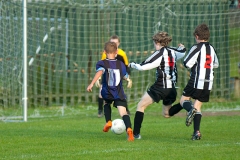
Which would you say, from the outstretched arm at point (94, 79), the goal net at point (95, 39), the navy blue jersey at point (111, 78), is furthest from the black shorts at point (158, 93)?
the goal net at point (95, 39)

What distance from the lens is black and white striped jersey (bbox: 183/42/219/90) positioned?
9586 mm

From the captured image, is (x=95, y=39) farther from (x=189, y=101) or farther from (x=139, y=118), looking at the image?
(x=189, y=101)

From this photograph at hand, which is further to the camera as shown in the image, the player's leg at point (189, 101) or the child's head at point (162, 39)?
the child's head at point (162, 39)

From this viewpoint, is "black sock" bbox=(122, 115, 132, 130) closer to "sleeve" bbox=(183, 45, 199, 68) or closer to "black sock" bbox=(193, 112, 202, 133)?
"black sock" bbox=(193, 112, 202, 133)

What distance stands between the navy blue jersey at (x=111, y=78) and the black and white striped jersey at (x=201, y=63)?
1026 mm

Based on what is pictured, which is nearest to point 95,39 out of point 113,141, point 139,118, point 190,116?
point 139,118

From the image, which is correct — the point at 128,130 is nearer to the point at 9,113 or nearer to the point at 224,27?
the point at 9,113

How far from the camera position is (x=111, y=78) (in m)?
9.68

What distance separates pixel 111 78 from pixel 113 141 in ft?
3.23

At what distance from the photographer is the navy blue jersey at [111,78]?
9.64 meters

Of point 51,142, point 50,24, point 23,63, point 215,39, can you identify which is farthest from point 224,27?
point 51,142

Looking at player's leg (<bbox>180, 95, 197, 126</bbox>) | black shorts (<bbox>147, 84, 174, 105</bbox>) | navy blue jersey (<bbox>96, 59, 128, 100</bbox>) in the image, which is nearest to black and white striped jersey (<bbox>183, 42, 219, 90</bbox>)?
player's leg (<bbox>180, 95, 197, 126</bbox>)

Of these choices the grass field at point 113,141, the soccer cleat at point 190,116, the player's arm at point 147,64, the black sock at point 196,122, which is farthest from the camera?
the player's arm at point 147,64

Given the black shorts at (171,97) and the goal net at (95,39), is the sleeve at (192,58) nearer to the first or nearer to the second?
the black shorts at (171,97)
